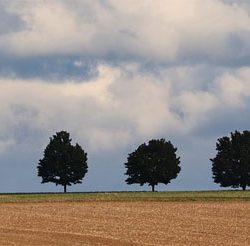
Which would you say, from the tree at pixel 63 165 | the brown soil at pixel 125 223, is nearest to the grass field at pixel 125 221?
the brown soil at pixel 125 223

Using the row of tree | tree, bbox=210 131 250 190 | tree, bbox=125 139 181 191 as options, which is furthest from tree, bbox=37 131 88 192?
tree, bbox=210 131 250 190

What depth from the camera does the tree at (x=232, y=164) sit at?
112 meters

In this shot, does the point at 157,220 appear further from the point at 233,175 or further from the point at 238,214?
the point at 233,175

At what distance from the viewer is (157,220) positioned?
5509 cm

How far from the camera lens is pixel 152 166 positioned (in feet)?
369

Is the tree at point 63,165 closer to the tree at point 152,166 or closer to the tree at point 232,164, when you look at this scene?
the tree at point 152,166

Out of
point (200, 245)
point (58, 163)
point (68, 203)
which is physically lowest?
point (200, 245)

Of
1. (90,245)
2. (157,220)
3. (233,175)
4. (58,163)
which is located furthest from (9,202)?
(233,175)

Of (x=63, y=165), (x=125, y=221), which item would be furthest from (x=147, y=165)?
(x=125, y=221)

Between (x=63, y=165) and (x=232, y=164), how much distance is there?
21.9 meters

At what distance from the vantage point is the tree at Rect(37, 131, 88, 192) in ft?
366

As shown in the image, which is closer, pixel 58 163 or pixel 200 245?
pixel 200 245

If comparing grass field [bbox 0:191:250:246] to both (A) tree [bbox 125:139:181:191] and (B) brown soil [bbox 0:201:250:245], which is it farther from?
(A) tree [bbox 125:139:181:191]

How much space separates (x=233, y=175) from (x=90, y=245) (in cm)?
7249
